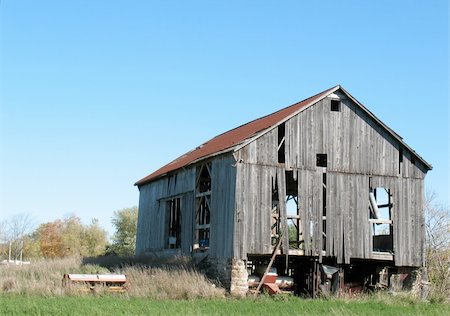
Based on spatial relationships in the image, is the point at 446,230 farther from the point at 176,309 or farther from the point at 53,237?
the point at 53,237

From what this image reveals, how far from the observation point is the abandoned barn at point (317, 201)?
26.4 m

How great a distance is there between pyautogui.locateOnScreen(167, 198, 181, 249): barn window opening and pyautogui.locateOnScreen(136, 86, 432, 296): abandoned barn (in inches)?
139

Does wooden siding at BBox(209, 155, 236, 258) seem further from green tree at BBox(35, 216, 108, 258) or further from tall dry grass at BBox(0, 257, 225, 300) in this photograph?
green tree at BBox(35, 216, 108, 258)

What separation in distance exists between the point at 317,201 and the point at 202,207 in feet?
23.2

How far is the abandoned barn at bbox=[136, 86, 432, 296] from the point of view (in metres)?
26.4

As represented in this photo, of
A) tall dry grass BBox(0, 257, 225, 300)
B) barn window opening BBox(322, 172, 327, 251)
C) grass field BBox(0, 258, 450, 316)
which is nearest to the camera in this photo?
grass field BBox(0, 258, 450, 316)

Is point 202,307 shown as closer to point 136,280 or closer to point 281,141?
point 136,280

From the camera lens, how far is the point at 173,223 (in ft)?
115

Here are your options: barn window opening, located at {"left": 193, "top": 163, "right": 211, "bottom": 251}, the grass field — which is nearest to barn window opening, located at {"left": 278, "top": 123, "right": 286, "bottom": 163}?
barn window opening, located at {"left": 193, "top": 163, "right": 211, "bottom": 251}

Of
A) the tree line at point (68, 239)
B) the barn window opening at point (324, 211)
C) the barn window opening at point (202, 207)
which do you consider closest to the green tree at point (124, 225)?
the tree line at point (68, 239)

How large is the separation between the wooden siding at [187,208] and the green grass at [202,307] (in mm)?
3984

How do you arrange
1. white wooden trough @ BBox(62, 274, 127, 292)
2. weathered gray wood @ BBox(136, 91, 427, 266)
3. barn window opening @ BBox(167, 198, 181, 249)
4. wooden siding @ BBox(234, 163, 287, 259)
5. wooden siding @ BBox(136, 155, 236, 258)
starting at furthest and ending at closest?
barn window opening @ BBox(167, 198, 181, 249) < wooden siding @ BBox(136, 155, 236, 258) < weathered gray wood @ BBox(136, 91, 427, 266) < wooden siding @ BBox(234, 163, 287, 259) < white wooden trough @ BBox(62, 274, 127, 292)

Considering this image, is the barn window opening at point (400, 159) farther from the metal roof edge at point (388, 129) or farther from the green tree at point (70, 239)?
the green tree at point (70, 239)

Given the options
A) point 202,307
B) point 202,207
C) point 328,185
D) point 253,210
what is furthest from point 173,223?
point 202,307
